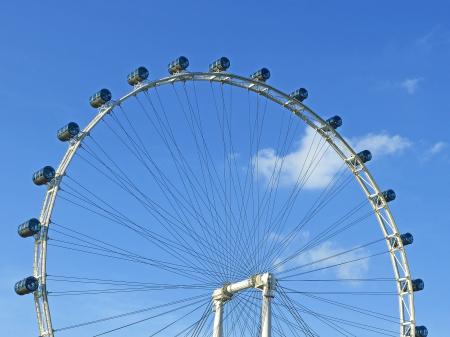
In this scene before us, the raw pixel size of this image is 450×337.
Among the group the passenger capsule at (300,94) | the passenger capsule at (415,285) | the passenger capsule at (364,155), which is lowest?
the passenger capsule at (415,285)

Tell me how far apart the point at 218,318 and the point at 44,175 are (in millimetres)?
10477

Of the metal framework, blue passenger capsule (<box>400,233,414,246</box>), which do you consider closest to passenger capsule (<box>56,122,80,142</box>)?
the metal framework

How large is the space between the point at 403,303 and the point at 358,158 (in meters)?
8.23

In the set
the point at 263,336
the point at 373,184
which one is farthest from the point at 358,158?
the point at 263,336

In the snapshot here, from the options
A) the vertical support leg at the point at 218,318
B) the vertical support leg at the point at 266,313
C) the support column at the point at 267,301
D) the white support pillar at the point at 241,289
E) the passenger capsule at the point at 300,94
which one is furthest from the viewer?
the passenger capsule at the point at 300,94

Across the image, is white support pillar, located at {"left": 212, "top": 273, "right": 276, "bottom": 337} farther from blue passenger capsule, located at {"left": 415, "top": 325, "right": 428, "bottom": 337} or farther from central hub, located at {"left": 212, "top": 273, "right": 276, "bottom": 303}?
blue passenger capsule, located at {"left": 415, "top": 325, "right": 428, "bottom": 337}

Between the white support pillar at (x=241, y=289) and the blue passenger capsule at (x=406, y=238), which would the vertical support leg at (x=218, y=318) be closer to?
the white support pillar at (x=241, y=289)

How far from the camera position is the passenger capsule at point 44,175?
127ft

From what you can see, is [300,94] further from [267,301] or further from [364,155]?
[267,301]

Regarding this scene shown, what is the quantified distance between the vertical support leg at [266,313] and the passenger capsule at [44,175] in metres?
10.9

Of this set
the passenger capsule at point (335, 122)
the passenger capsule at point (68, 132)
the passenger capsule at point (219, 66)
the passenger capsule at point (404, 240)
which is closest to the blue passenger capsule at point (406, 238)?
the passenger capsule at point (404, 240)

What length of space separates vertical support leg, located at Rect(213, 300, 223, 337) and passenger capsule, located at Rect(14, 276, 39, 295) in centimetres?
915

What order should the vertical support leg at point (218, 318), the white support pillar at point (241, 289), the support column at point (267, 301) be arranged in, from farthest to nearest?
the vertical support leg at point (218, 318), the white support pillar at point (241, 289), the support column at point (267, 301)

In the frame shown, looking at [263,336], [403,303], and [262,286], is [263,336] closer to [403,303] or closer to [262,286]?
[262,286]
